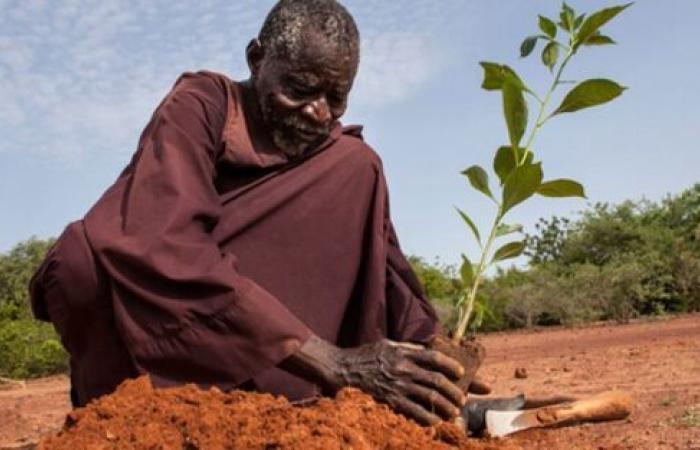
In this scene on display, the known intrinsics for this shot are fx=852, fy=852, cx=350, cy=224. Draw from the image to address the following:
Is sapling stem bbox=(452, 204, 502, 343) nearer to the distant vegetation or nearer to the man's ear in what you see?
the man's ear

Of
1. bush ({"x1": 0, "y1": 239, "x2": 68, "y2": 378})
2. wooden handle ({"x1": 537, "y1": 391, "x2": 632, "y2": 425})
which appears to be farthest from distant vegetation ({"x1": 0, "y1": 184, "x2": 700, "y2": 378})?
wooden handle ({"x1": 537, "y1": 391, "x2": 632, "y2": 425})

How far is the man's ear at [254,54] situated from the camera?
2.74 meters

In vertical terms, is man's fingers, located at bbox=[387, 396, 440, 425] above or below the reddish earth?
above

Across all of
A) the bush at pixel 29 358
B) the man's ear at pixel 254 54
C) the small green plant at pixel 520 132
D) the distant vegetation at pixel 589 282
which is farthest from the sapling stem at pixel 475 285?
the bush at pixel 29 358

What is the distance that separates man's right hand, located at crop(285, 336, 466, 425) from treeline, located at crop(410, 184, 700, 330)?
11477 mm

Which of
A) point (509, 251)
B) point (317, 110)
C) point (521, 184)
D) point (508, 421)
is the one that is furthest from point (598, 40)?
point (508, 421)

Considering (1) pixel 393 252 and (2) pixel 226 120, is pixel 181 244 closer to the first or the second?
(2) pixel 226 120

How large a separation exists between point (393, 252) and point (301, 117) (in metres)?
0.67

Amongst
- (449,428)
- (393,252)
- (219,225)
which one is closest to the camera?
(449,428)

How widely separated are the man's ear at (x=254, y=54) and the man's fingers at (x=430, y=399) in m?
1.27

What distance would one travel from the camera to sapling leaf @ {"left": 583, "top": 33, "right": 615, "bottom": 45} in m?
2.51

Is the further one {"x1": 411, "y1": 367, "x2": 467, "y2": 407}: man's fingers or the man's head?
the man's head

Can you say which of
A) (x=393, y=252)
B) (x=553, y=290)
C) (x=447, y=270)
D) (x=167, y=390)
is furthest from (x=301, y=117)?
(x=447, y=270)

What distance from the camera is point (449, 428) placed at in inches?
73.6
